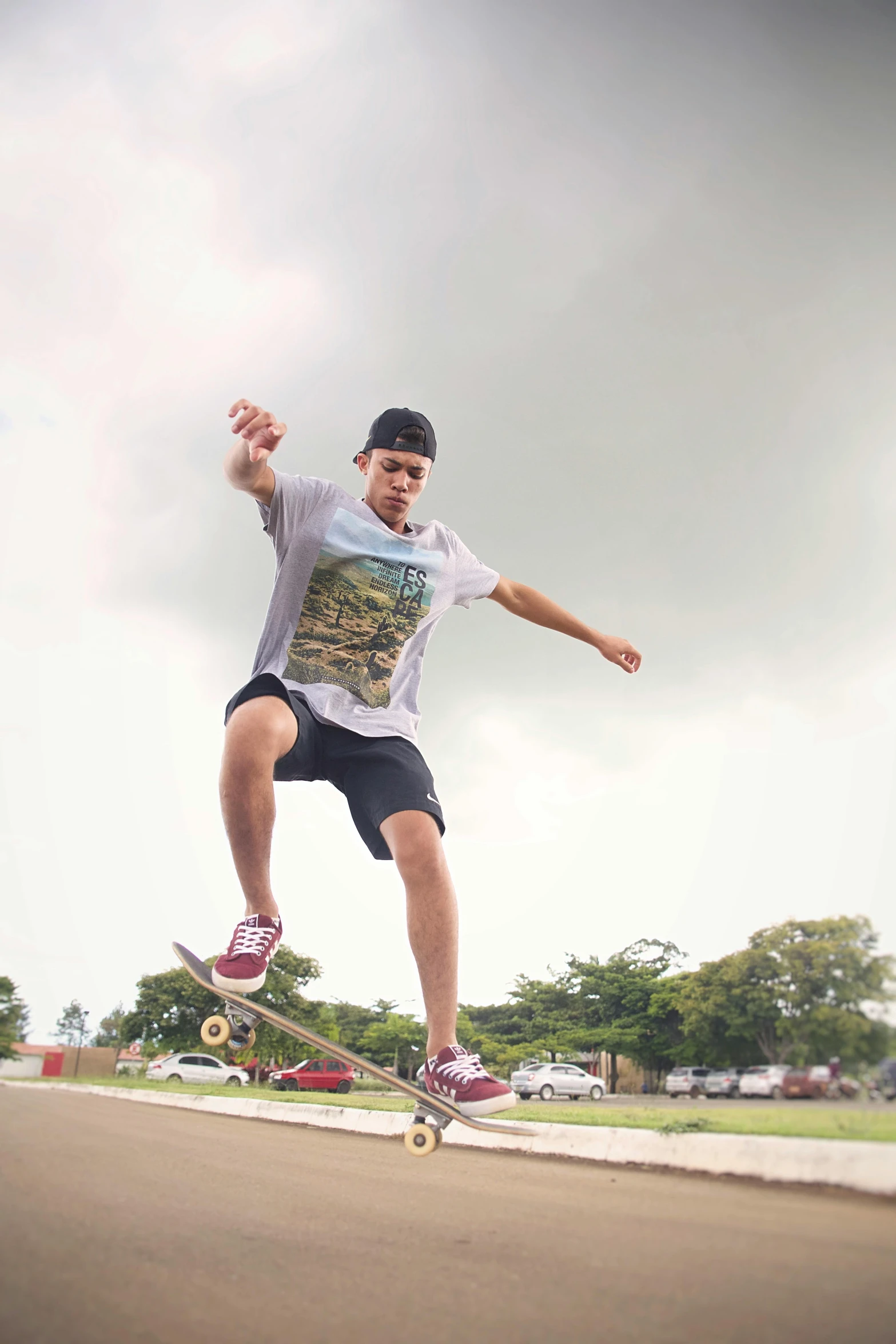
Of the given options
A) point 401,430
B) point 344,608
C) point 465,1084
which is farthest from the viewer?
point 401,430

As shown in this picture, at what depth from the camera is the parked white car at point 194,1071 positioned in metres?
23.1

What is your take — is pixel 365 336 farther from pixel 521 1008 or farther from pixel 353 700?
pixel 521 1008

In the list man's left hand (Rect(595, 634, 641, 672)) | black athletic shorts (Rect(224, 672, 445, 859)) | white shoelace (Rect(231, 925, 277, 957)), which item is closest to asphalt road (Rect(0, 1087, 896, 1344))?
white shoelace (Rect(231, 925, 277, 957))

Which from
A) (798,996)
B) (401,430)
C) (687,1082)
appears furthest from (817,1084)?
(401,430)

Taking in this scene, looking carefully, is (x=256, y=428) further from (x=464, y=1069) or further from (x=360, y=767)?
(x=464, y=1069)

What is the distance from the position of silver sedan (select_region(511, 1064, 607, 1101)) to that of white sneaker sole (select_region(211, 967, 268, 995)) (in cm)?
1314

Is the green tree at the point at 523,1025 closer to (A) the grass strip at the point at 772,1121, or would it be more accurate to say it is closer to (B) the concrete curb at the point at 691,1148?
(B) the concrete curb at the point at 691,1148

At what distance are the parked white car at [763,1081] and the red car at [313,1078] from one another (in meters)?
22.3

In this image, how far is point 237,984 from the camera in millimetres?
2551

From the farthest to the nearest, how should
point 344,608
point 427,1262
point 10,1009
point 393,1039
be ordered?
point 393,1039
point 10,1009
point 344,608
point 427,1262

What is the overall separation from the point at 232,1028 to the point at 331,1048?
1.29ft

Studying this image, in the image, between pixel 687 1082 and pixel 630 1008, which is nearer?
pixel 687 1082

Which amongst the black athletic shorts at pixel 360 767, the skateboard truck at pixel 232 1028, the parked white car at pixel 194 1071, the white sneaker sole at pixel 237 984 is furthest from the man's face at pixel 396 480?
the parked white car at pixel 194 1071

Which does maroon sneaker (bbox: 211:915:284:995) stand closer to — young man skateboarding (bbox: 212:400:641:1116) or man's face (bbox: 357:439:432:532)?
young man skateboarding (bbox: 212:400:641:1116)
